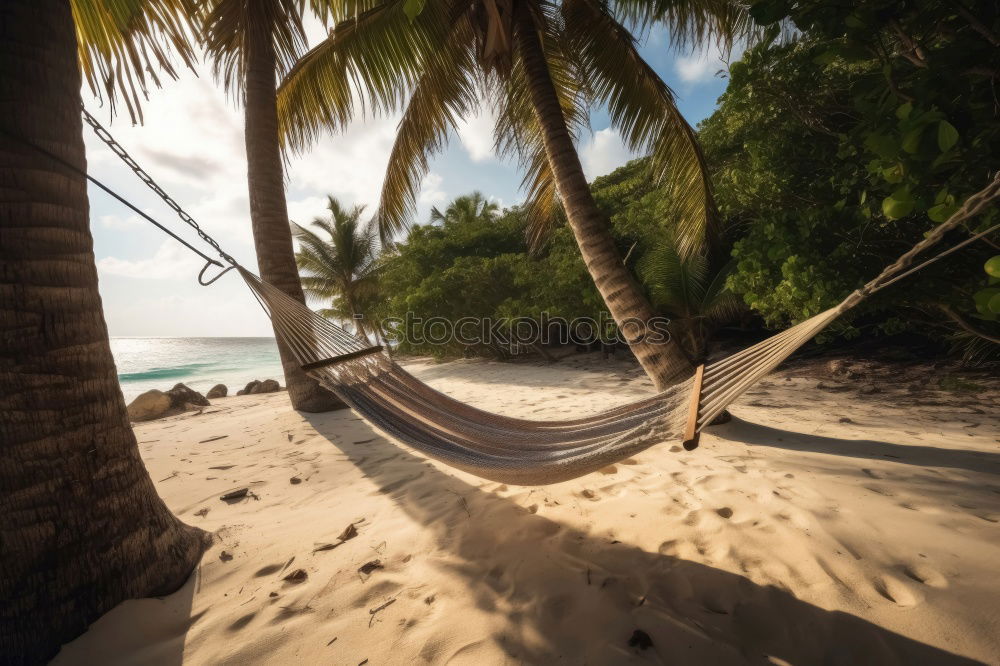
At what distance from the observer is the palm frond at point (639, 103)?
284 cm

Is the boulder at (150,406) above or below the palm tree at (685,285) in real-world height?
below

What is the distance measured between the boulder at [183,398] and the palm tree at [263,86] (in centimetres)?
451

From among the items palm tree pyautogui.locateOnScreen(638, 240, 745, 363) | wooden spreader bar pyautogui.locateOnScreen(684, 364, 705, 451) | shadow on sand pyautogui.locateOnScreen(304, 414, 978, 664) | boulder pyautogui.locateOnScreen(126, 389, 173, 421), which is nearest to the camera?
shadow on sand pyautogui.locateOnScreen(304, 414, 978, 664)

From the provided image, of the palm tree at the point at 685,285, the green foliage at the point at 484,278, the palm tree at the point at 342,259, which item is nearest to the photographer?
the palm tree at the point at 685,285

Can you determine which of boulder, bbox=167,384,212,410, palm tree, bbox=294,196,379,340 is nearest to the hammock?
boulder, bbox=167,384,212,410

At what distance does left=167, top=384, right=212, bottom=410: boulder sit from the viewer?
6.05 metres

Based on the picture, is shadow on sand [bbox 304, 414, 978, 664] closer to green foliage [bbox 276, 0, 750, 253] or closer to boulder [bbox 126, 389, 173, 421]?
green foliage [bbox 276, 0, 750, 253]

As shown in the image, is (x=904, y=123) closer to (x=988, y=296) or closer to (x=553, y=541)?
(x=988, y=296)

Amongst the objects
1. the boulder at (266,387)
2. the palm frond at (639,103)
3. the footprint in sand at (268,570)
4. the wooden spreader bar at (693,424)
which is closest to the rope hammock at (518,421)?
the wooden spreader bar at (693,424)

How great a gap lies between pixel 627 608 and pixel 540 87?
111 inches

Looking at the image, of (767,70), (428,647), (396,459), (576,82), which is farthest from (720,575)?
(576,82)

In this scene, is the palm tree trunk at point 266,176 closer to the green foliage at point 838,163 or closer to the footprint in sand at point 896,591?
the footprint in sand at point 896,591

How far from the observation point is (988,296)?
0.68 meters

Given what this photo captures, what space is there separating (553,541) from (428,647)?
536mm
